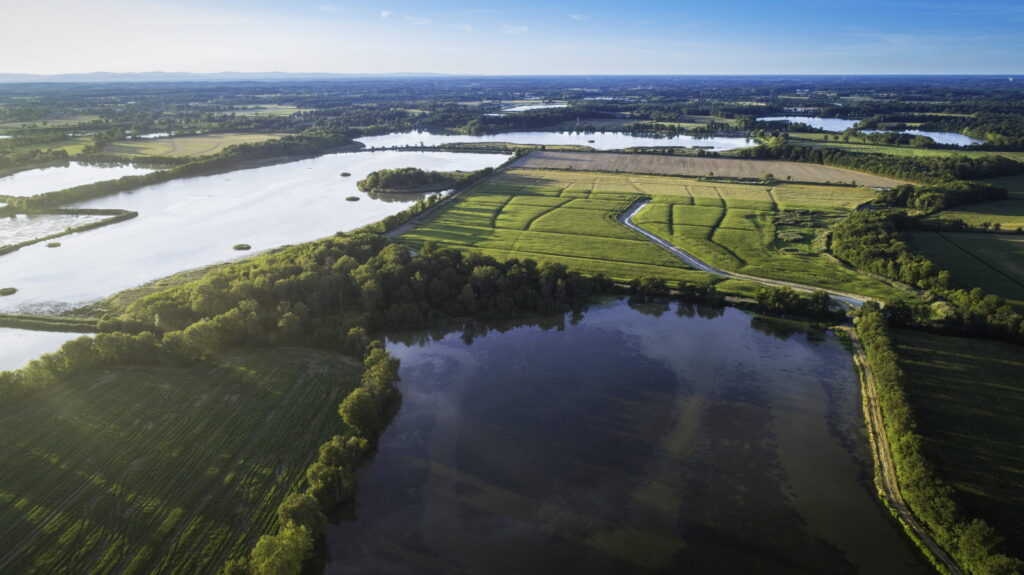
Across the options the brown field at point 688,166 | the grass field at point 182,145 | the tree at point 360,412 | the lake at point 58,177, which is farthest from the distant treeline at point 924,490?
the grass field at point 182,145

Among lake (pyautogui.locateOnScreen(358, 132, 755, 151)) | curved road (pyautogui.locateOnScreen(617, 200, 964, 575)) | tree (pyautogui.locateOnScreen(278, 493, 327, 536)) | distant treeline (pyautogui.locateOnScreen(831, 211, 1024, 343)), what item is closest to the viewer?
tree (pyautogui.locateOnScreen(278, 493, 327, 536))

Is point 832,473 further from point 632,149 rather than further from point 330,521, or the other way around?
point 632,149

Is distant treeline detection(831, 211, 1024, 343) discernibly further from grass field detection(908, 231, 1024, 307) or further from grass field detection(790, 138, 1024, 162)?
grass field detection(790, 138, 1024, 162)

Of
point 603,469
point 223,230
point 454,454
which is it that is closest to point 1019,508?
point 603,469

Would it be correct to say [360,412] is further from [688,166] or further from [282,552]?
[688,166]

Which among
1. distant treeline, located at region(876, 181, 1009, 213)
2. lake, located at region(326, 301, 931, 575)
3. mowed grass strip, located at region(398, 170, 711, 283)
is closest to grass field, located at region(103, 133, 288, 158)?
mowed grass strip, located at region(398, 170, 711, 283)

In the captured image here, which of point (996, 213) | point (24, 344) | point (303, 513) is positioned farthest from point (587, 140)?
point (303, 513)
